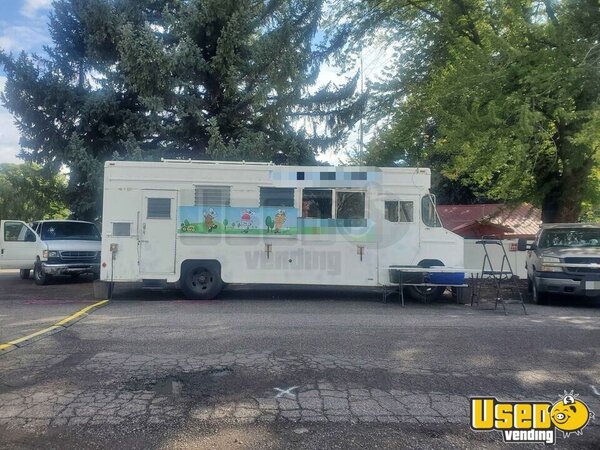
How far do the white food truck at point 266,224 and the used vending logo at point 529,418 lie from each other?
7446mm

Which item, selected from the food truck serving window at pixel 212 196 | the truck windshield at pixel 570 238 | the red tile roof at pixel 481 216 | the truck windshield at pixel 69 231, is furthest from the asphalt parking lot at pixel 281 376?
the red tile roof at pixel 481 216

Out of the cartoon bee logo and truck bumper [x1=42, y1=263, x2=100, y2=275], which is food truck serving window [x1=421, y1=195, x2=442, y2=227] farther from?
truck bumper [x1=42, y1=263, x2=100, y2=275]

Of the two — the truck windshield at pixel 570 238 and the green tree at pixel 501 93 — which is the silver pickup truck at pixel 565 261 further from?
the green tree at pixel 501 93

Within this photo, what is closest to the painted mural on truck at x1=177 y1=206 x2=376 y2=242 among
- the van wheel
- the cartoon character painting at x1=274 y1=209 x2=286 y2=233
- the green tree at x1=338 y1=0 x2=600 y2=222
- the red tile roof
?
the cartoon character painting at x1=274 y1=209 x2=286 y2=233

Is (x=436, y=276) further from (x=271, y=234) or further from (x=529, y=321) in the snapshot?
(x=271, y=234)

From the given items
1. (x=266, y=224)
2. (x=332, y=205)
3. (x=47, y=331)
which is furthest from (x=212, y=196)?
(x=47, y=331)

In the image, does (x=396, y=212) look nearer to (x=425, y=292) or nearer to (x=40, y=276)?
(x=425, y=292)

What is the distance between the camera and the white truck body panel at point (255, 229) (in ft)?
39.7

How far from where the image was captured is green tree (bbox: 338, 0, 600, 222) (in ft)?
43.5

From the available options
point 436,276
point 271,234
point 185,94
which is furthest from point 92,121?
point 436,276

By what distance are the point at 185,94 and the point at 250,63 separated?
103 inches

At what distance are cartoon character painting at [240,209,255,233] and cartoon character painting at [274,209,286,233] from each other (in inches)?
22.6

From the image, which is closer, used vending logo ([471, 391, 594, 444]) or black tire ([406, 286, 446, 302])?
used vending logo ([471, 391, 594, 444])

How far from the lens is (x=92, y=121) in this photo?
18.4m
